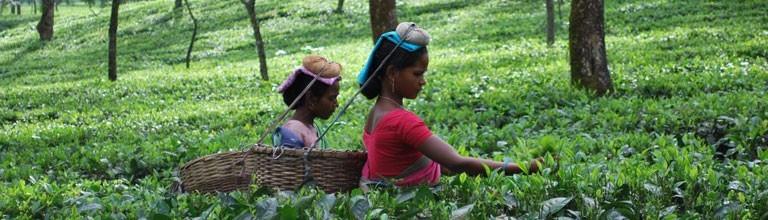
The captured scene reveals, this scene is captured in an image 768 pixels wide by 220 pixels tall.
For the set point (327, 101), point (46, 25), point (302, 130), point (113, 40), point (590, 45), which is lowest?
point (46, 25)

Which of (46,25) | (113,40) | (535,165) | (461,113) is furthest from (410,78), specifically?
(46,25)

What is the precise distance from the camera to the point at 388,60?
4.94 m

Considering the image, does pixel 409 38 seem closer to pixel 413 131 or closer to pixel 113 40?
pixel 413 131

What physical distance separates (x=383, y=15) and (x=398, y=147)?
26.2 ft

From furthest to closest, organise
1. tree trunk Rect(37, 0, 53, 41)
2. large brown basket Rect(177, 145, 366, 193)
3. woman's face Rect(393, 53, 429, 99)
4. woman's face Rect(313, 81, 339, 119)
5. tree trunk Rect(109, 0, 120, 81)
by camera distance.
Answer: tree trunk Rect(37, 0, 53, 41)
tree trunk Rect(109, 0, 120, 81)
woman's face Rect(313, 81, 339, 119)
woman's face Rect(393, 53, 429, 99)
large brown basket Rect(177, 145, 366, 193)

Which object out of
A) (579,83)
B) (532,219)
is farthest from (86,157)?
(532,219)

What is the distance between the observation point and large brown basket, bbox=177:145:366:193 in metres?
4.79

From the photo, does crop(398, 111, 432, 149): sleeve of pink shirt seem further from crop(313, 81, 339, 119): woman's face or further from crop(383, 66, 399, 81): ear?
crop(313, 81, 339, 119): woman's face

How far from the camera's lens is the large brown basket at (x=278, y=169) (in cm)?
479

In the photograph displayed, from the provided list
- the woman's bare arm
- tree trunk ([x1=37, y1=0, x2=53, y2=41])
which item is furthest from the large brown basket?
tree trunk ([x1=37, y1=0, x2=53, y2=41])

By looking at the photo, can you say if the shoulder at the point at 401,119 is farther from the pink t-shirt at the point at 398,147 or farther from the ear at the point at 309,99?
the ear at the point at 309,99

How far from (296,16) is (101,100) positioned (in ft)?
54.5

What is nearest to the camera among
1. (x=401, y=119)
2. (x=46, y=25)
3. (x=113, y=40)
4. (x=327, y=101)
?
(x=401, y=119)

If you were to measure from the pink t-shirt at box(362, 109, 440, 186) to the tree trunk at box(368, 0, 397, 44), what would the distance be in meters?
7.71
